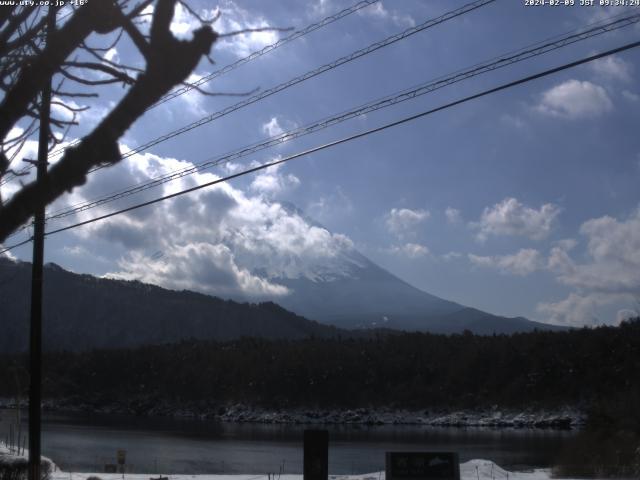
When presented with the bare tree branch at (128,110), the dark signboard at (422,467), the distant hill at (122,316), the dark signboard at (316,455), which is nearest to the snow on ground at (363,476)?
the dark signboard at (422,467)

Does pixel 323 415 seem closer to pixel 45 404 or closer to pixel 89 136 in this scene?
pixel 45 404

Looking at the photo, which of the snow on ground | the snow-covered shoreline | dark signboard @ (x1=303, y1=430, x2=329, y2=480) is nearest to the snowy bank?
the snow on ground

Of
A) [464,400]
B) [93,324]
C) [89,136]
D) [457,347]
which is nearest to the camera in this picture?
[89,136]

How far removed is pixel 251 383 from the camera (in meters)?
127

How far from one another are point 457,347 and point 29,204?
120980 millimetres

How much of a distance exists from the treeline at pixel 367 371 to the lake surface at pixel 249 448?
15.4 meters

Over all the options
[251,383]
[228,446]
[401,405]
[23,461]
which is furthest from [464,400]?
[23,461]

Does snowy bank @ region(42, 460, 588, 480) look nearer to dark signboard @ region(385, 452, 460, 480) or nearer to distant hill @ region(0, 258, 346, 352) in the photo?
dark signboard @ region(385, 452, 460, 480)

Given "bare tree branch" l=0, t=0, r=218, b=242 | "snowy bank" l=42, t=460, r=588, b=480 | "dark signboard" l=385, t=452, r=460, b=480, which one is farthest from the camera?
"snowy bank" l=42, t=460, r=588, b=480

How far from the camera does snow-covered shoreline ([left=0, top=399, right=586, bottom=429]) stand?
94438 millimetres

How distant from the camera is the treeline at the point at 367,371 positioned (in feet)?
331

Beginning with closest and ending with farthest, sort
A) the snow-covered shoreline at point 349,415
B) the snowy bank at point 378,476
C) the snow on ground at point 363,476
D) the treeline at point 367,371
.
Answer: the snow on ground at point 363,476
the snowy bank at point 378,476
the snow-covered shoreline at point 349,415
the treeline at point 367,371

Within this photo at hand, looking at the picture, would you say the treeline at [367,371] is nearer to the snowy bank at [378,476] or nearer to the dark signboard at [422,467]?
the snowy bank at [378,476]

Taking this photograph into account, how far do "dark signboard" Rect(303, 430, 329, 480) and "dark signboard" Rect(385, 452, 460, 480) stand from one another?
2.12 m
